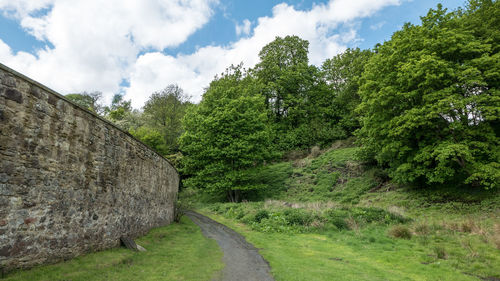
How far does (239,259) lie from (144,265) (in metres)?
3.25

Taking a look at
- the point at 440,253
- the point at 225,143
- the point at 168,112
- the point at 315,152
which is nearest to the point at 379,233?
the point at 440,253

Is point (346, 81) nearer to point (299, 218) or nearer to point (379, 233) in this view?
point (299, 218)

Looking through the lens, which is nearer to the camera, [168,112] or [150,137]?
[150,137]

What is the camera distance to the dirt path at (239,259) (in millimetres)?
7367

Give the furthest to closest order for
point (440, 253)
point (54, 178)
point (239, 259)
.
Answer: point (440, 253), point (239, 259), point (54, 178)

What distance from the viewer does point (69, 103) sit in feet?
24.8

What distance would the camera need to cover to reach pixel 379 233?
1330cm

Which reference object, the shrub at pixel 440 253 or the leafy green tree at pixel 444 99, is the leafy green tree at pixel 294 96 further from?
the shrub at pixel 440 253

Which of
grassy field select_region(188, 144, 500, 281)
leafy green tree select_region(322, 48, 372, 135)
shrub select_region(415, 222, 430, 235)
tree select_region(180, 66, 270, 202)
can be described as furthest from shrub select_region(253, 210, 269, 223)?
leafy green tree select_region(322, 48, 372, 135)

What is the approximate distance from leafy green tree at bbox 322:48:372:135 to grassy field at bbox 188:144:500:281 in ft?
43.8

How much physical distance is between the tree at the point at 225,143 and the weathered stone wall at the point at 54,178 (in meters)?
17.4

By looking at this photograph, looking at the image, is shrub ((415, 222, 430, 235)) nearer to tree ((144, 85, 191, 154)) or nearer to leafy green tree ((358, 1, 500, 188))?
leafy green tree ((358, 1, 500, 188))

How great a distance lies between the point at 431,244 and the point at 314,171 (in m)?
20.0

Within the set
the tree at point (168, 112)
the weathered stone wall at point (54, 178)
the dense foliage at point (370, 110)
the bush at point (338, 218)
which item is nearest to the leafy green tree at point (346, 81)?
the dense foliage at point (370, 110)
